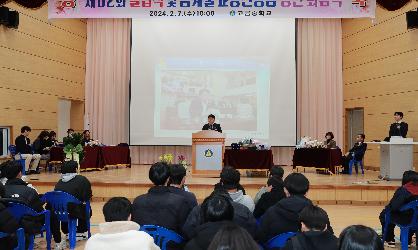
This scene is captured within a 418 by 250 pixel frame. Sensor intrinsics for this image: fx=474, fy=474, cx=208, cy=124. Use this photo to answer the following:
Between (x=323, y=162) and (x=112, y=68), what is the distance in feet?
22.5

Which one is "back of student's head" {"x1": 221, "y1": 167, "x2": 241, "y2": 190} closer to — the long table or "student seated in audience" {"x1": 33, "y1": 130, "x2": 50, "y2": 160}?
the long table

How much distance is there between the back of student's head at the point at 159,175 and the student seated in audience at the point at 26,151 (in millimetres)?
7559

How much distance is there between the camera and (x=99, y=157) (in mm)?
11461

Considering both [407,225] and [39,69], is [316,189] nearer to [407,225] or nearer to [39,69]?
[407,225]

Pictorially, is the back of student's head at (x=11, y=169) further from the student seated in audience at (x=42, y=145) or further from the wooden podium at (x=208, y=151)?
the student seated in audience at (x=42, y=145)

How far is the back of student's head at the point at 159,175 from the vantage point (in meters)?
3.48

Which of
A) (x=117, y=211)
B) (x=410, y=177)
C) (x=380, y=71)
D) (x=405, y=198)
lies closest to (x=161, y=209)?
(x=117, y=211)

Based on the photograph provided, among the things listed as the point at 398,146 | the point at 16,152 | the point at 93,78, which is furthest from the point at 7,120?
the point at 398,146

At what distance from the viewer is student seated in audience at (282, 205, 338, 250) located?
90.8 inches

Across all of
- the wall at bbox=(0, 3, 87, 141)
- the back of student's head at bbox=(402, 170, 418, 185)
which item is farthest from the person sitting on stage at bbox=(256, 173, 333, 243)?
the wall at bbox=(0, 3, 87, 141)

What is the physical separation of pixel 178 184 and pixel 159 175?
33 centimetres

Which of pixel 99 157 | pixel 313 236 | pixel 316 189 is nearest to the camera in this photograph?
pixel 313 236

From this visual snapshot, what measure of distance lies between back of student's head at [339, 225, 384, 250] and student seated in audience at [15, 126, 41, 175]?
962 centimetres

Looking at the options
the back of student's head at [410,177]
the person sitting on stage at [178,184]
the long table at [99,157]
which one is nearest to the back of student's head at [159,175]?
the person sitting on stage at [178,184]
